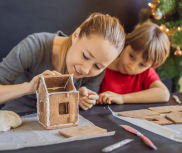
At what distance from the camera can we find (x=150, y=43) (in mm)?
1354

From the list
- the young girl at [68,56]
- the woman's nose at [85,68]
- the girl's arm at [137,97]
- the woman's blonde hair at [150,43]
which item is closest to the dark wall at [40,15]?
the young girl at [68,56]

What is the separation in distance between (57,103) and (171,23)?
5.29ft

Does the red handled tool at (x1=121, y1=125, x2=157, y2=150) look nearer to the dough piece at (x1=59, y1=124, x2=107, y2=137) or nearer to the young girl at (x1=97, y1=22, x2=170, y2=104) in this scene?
the dough piece at (x1=59, y1=124, x2=107, y2=137)

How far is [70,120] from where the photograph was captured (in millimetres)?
791

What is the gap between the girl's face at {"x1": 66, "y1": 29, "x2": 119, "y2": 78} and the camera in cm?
91

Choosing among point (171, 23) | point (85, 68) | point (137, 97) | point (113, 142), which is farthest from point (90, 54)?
point (171, 23)

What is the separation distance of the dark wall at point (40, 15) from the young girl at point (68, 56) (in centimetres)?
55

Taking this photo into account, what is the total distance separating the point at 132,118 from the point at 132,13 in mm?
1656

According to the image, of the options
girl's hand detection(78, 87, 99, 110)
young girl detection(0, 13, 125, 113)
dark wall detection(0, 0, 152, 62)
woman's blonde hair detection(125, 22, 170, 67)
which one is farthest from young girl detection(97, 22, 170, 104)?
dark wall detection(0, 0, 152, 62)

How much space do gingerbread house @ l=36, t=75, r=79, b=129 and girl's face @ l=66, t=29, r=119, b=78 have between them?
13 centimetres

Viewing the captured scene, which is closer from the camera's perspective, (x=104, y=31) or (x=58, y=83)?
(x=58, y=83)

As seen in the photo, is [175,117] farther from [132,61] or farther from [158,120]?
[132,61]

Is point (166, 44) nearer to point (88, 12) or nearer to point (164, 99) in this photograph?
point (164, 99)

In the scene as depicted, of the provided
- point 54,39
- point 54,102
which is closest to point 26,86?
point 54,102
